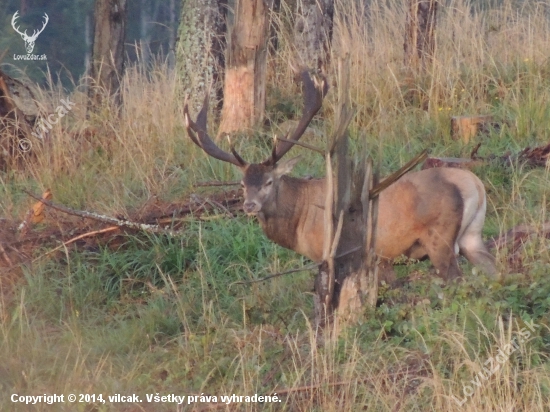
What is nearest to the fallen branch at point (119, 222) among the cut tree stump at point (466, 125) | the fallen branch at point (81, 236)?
the fallen branch at point (81, 236)

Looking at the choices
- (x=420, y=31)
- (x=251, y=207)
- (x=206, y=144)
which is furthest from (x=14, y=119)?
(x=420, y=31)

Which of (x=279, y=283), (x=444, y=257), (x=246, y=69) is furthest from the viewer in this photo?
(x=246, y=69)

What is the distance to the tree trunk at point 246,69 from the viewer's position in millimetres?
9023

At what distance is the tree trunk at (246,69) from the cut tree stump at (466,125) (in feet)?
6.35

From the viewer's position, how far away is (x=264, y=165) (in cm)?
683

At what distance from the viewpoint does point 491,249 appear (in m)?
6.69

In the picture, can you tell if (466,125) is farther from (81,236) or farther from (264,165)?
(81,236)

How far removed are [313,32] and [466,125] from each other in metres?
2.44

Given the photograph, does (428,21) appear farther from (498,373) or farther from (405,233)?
(498,373)

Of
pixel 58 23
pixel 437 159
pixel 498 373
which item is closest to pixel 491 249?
pixel 437 159

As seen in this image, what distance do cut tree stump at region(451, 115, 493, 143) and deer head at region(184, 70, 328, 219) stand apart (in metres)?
2.73

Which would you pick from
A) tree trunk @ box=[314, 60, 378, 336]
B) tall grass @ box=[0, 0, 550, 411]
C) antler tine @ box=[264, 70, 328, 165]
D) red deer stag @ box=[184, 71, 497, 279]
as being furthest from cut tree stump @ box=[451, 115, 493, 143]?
tree trunk @ box=[314, 60, 378, 336]

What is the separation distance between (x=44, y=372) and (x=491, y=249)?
3.24 m

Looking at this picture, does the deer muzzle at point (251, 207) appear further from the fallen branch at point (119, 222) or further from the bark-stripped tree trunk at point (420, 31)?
the bark-stripped tree trunk at point (420, 31)
